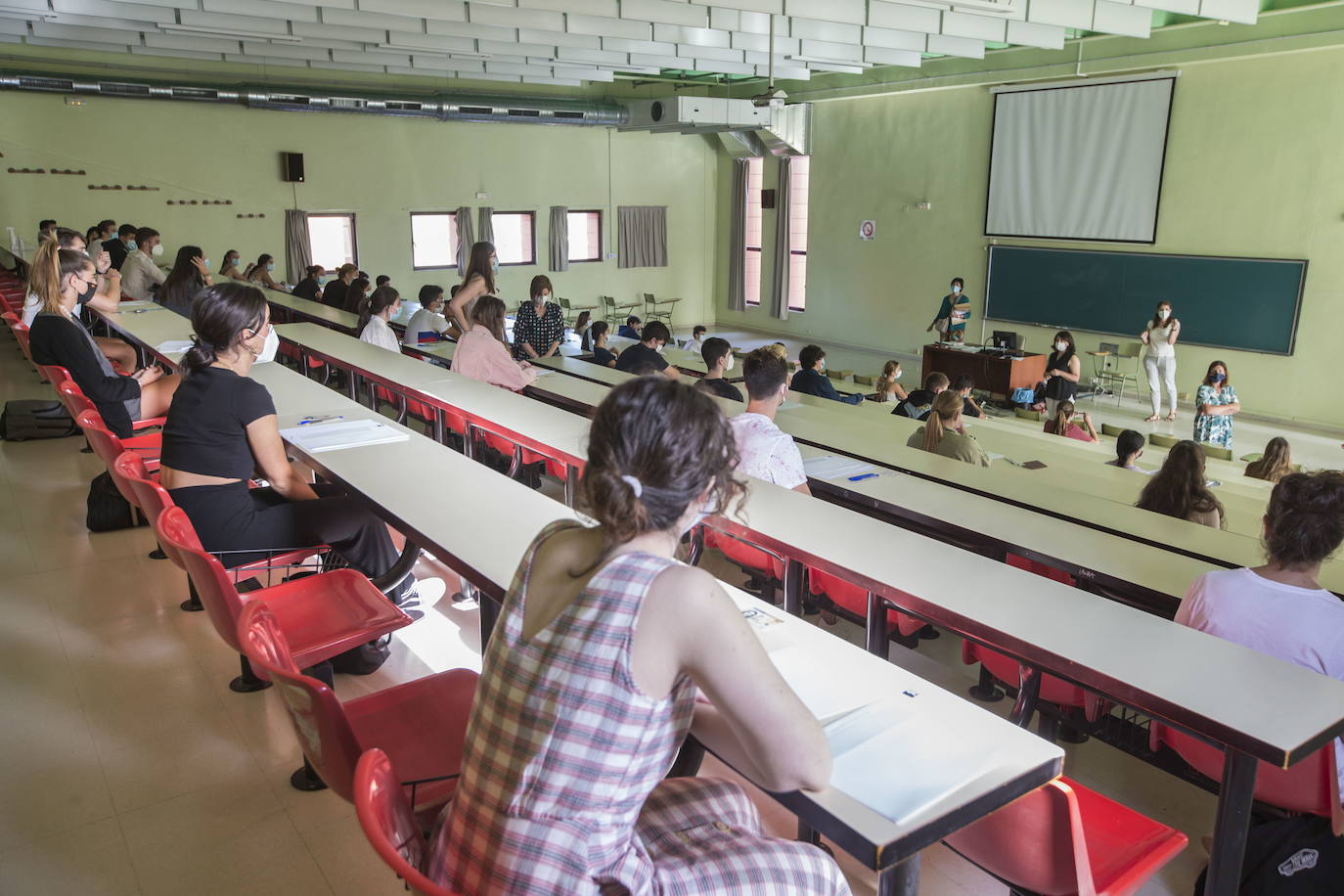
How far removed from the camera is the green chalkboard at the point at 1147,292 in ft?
29.9

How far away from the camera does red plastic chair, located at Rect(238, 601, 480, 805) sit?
1520 mm

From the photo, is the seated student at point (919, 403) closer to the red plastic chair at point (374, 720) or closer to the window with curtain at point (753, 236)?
the red plastic chair at point (374, 720)

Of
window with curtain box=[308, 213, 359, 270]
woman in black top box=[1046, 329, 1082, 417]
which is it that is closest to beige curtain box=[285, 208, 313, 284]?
window with curtain box=[308, 213, 359, 270]

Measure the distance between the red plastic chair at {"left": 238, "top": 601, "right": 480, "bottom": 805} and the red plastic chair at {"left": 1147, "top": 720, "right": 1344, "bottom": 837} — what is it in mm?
1443

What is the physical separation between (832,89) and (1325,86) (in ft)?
20.3

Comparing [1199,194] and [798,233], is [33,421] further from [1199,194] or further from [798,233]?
[798,233]

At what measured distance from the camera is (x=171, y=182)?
12.1m

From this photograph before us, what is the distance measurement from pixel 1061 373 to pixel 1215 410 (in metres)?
1.82

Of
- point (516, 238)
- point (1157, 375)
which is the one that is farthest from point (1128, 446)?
point (516, 238)

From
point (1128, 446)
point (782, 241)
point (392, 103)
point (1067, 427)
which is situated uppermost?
point (392, 103)

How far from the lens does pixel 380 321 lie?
6160 mm

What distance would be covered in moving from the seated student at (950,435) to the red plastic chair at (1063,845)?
2630 mm

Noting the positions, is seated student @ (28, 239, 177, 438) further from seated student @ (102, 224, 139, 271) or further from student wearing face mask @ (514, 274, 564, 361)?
seated student @ (102, 224, 139, 271)

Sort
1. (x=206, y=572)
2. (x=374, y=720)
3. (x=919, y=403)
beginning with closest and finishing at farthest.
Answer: (x=374, y=720) < (x=206, y=572) < (x=919, y=403)
